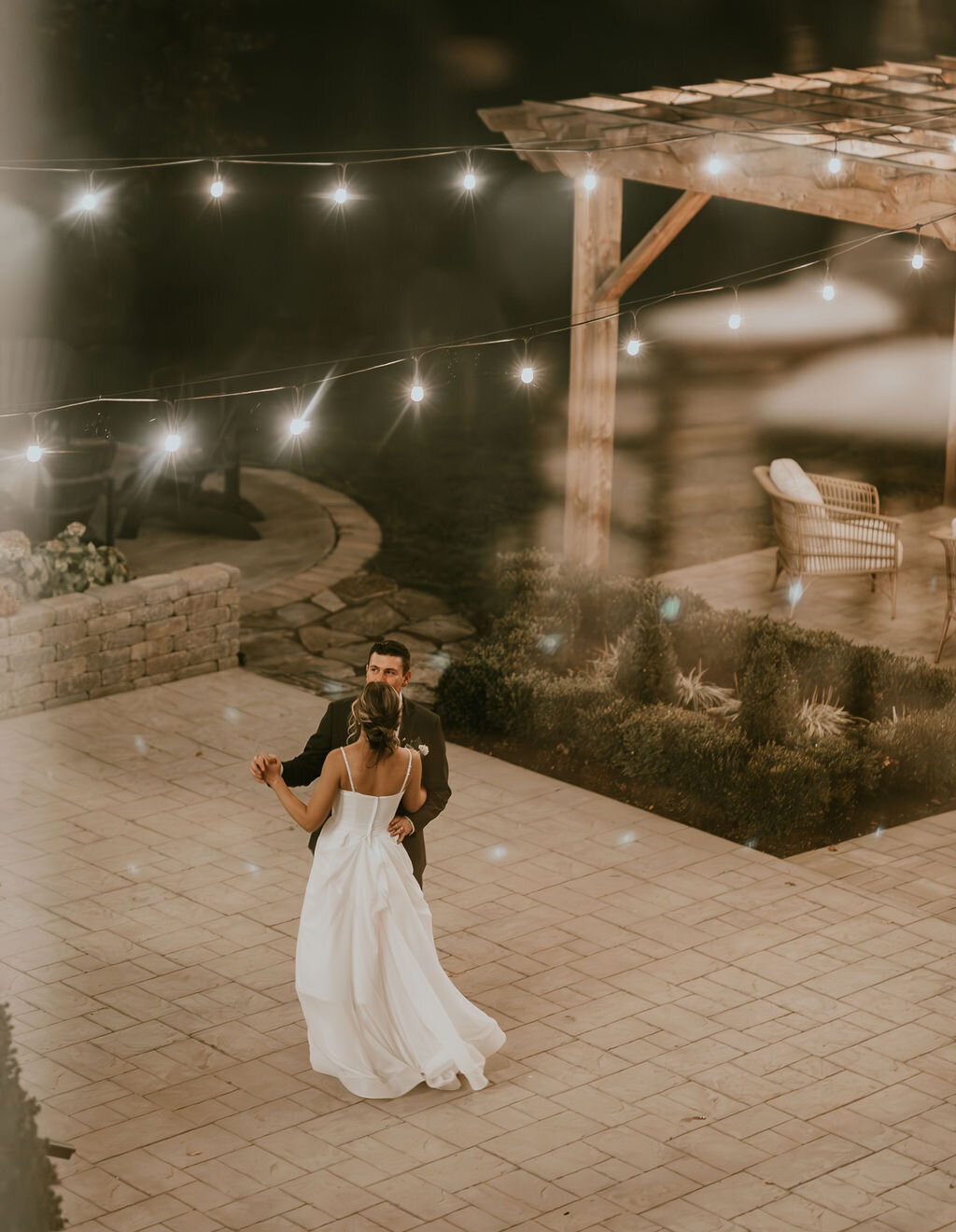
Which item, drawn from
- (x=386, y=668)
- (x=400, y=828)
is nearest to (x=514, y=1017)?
(x=400, y=828)

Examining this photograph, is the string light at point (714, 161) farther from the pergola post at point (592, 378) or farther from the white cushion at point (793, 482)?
the white cushion at point (793, 482)

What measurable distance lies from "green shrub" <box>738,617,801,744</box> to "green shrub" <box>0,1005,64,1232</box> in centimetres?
518

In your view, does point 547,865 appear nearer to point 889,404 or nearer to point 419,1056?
point 419,1056

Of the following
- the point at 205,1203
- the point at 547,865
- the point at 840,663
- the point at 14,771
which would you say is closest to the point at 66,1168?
the point at 205,1203

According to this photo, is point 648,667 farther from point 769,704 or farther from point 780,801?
point 780,801

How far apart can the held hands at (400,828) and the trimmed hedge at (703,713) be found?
285cm

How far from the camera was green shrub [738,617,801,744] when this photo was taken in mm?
8773

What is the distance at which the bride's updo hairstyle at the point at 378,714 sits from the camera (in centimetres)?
531

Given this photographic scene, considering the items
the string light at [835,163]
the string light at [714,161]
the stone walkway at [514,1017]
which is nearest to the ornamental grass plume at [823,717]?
the stone walkway at [514,1017]

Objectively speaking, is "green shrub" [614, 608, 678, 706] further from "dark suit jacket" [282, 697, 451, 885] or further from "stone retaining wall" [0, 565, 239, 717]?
"dark suit jacket" [282, 697, 451, 885]

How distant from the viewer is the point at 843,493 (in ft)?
39.4

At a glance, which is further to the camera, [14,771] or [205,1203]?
[14,771]

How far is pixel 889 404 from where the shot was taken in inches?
565

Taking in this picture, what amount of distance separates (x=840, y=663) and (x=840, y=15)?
4.87 metres
